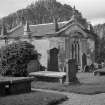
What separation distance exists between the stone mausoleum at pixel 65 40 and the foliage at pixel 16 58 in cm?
1064

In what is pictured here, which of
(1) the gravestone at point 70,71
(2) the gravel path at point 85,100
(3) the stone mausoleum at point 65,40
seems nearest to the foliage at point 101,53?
(3) the stone mausoleum at point 65,40

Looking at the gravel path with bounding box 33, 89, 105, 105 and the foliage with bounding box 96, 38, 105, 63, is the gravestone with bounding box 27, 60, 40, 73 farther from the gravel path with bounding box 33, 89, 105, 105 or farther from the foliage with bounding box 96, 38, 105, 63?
the foliage with bounding box 96, 38, 105, 63

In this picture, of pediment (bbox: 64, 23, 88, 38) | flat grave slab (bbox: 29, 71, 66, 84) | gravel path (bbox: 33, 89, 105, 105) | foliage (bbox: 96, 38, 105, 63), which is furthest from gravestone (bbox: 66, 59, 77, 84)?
foliage (bbox: 96, 38, 105, 63)

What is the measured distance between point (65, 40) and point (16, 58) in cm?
1351

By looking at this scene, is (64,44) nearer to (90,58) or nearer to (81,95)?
(90,58)

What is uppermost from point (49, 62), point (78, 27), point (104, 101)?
point (78, 27)

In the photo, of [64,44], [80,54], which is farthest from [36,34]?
[80,54]

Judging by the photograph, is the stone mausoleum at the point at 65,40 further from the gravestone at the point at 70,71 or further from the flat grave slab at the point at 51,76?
the gravestone at the point at 70,71

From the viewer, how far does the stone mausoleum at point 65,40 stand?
33531 mm

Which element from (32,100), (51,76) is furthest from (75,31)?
(32,100)

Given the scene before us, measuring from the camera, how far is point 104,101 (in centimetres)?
1089

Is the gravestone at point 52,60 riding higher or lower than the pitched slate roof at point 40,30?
lower

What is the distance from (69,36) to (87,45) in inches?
124

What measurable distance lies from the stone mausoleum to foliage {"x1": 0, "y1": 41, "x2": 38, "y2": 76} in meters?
10.6
